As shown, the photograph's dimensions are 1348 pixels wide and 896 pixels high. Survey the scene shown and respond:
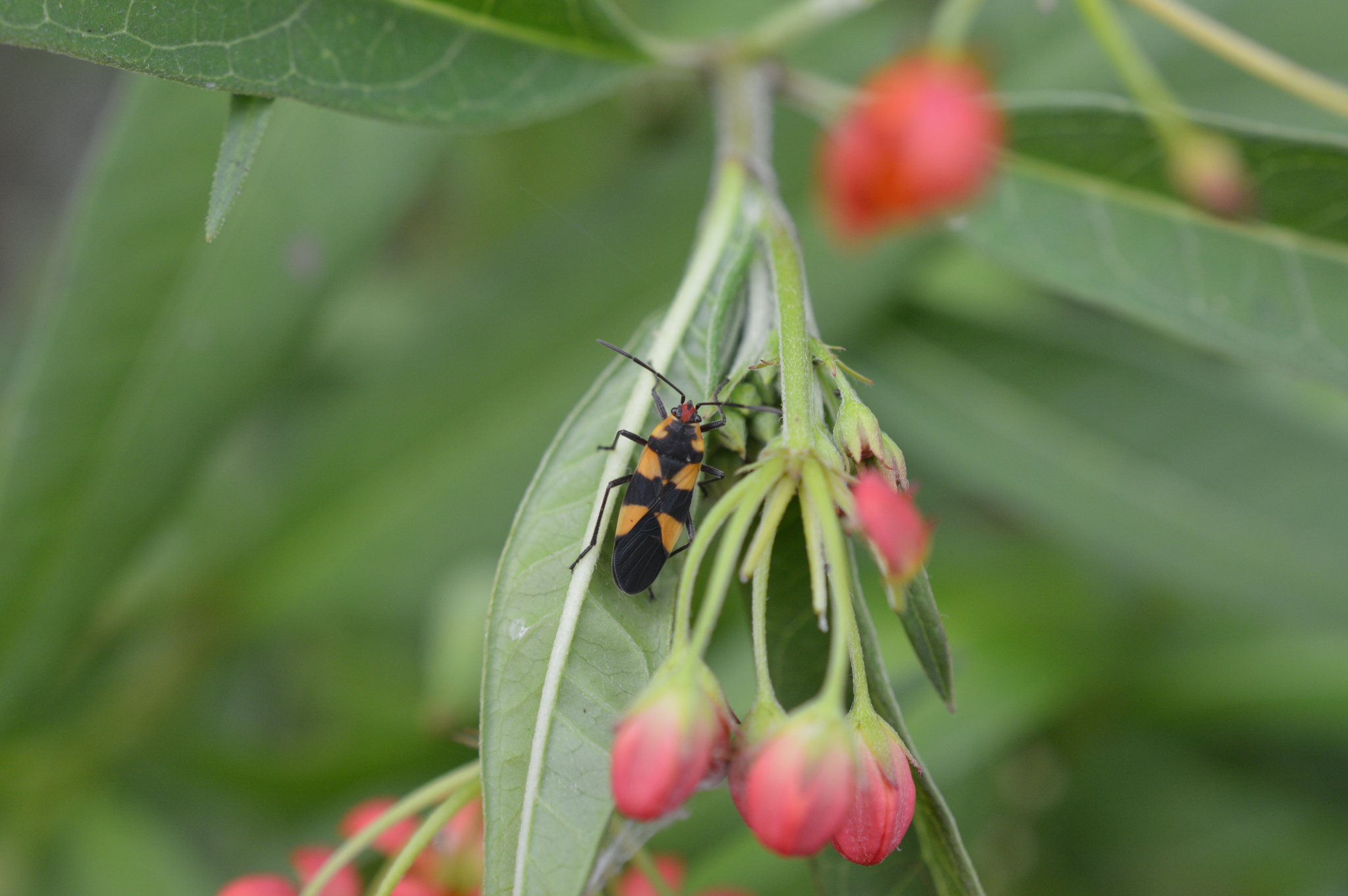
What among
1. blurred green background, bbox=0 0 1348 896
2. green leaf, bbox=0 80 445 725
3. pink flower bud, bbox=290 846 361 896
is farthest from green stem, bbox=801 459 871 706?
green leaf, bbox=0 80 445 725

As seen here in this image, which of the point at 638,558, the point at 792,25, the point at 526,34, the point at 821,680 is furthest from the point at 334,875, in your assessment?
the point at 792,25

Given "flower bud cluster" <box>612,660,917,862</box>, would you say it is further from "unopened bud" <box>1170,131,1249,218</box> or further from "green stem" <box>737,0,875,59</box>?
"green stem" <box>737,0,875,59</box>

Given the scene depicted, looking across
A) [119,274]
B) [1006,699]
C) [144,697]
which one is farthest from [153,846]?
[1006,699]

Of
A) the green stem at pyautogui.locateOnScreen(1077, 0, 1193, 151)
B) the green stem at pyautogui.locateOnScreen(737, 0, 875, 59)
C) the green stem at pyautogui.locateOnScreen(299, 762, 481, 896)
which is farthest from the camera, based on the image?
the green stem at pyautogui.locateOnScreen(737, 0, 875, 59)

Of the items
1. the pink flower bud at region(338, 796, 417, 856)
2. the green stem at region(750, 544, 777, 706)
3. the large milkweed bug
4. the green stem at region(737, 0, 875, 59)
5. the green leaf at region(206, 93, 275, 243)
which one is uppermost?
the green stem at region(737, 0, 875, 59)

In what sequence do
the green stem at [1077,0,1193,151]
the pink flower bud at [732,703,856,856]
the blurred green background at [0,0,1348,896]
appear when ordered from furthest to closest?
1. the blurred green background at [0,0,1348,896]
2. the green stem at [1077,0,1193,151]
3. the pink flower bud at [732,703,856,856]
